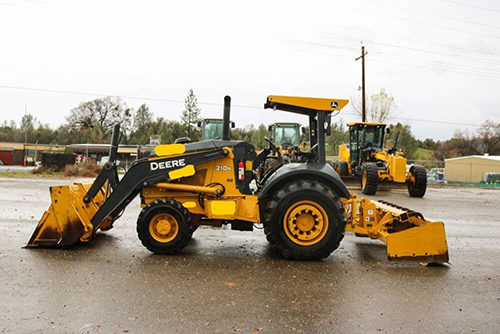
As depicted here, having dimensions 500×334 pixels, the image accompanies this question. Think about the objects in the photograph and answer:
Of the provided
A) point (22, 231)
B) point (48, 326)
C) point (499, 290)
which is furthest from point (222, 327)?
point (22, 231)

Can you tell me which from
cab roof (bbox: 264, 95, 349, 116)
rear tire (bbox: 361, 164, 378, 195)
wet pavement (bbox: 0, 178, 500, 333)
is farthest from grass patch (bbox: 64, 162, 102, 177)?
cab roof (bbox: 264, 95, 349, 116)

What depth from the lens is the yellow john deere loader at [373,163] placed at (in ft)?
54.2

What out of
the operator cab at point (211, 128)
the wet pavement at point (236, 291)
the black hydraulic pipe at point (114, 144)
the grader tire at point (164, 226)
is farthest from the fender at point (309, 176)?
the operator cab at point (211, 128)

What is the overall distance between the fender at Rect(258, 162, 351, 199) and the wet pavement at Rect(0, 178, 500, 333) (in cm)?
95

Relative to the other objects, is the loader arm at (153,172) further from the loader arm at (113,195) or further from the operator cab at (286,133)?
the operator cab at (286,133)

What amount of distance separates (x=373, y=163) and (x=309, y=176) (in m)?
12.8

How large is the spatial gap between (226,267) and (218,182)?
1.25 meters

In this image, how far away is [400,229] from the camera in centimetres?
585

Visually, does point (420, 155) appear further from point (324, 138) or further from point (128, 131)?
point (324, 138)

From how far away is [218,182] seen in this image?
5.98m

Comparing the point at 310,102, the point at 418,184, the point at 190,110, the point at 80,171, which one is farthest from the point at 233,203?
the point at 190,110

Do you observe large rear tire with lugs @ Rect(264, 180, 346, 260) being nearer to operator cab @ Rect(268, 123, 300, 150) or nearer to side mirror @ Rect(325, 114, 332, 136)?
side mirror @ Rect(325, 114, 332, 136)

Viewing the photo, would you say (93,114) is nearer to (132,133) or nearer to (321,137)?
(132,133)

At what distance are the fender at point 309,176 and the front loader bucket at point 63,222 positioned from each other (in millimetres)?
2563
